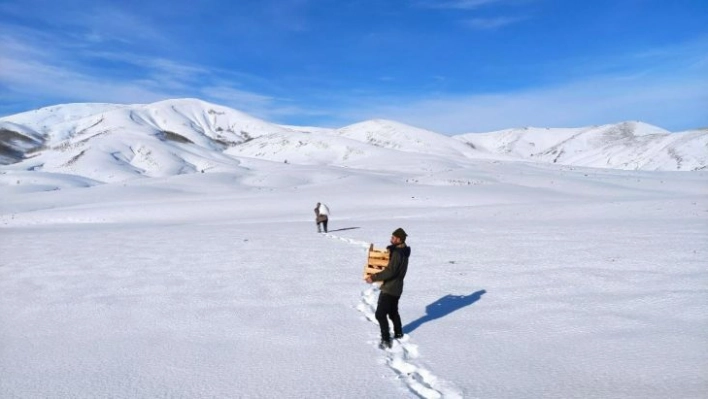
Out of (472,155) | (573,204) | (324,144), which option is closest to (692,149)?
(472,155)

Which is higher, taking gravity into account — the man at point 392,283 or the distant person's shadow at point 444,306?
the man at point 392,283

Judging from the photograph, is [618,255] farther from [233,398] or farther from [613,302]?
[233,398]

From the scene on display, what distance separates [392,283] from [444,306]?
8.32 ft

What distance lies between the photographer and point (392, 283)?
8.94 metres

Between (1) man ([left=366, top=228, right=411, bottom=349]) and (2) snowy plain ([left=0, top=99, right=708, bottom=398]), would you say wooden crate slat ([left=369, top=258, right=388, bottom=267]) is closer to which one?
(1) man ([left=366, top=228, right=411, bottom=349])

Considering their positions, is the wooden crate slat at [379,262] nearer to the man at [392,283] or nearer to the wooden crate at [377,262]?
the wooden crate at [377,262]

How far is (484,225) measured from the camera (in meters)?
23.1

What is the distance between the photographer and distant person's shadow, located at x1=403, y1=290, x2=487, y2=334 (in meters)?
9.99

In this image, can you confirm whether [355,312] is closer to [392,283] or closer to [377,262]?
[377,262]

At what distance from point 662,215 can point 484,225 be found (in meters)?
8.31

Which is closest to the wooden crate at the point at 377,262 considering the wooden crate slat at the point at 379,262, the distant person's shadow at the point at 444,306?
the wooden crate slat at the point at 379,262

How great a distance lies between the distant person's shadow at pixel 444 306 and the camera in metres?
9.99

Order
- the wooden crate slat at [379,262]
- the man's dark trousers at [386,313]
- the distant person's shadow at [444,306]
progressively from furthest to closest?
the distant person's shadow at [444,306] < the wooden crate slat at [379,262] < the man's dark trousers at [386,313]

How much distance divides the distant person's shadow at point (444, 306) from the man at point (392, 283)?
0.83 metres
